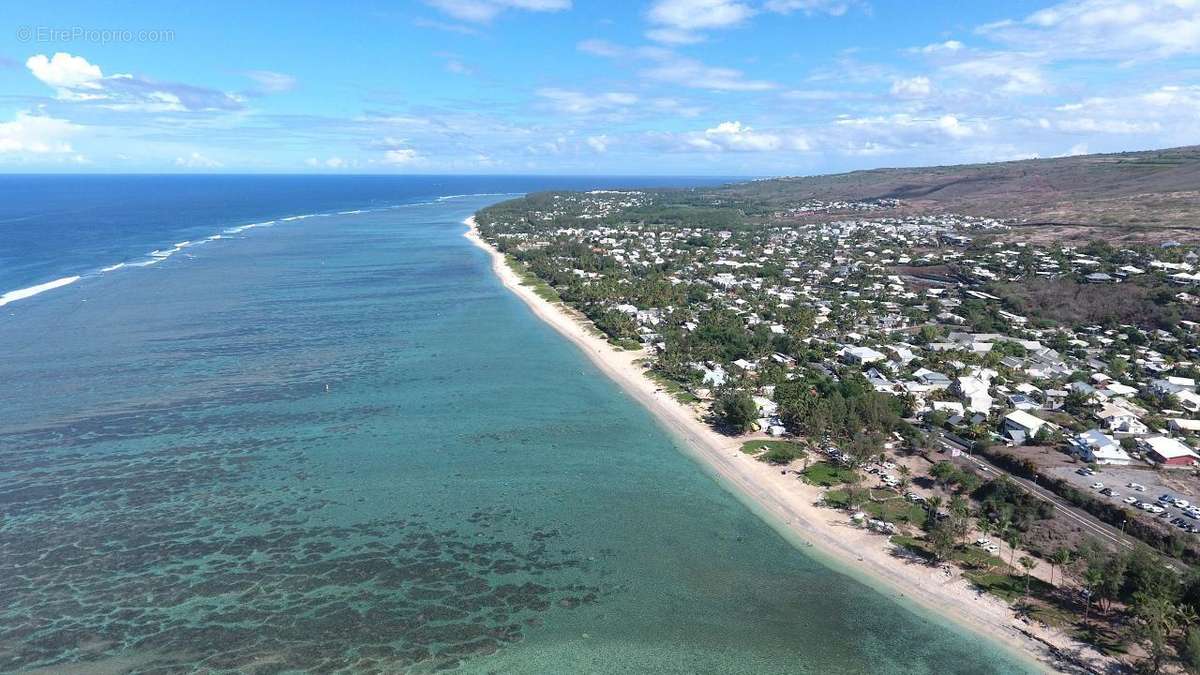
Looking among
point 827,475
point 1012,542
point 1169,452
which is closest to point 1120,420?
point 1169,452

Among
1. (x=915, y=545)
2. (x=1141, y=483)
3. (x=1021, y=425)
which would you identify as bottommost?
(x=915, y=545)

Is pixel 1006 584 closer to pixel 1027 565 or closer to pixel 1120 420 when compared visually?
pixel 1027 565

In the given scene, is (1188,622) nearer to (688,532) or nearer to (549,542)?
(688,532)

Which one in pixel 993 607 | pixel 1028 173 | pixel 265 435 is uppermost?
pixel 1028 173

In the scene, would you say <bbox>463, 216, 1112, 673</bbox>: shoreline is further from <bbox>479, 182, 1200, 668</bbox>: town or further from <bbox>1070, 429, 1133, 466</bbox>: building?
<bbox>1070, 429, 1133, 466</bbox>: building

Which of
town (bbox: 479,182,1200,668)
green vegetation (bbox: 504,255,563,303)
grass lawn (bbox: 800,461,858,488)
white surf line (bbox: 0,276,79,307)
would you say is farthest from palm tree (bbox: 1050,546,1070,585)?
white surf line (bbox: 0,276,79,307)

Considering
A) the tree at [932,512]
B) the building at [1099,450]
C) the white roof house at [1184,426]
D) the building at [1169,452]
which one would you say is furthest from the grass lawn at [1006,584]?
the white roof house at [1184,426]

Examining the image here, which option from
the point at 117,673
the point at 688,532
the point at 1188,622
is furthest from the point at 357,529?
the point at 1188,622
